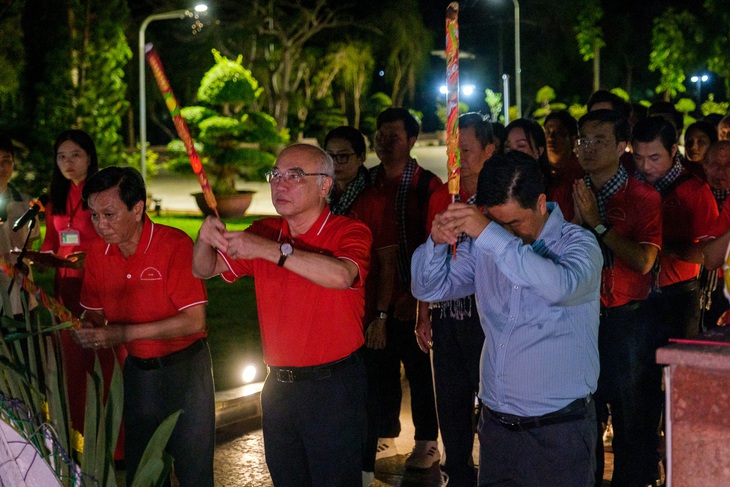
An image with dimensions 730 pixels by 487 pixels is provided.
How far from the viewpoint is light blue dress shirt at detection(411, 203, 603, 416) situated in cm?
366

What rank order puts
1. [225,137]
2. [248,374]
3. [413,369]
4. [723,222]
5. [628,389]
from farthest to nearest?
[225,137], [248,374], [413,369], [628,389], [723,222]

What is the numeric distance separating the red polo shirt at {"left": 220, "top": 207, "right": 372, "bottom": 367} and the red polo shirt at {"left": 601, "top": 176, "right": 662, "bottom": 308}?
1567mm

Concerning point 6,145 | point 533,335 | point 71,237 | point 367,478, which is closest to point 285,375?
point 533,335

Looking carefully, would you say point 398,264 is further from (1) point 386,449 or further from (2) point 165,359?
(2) point 165,359

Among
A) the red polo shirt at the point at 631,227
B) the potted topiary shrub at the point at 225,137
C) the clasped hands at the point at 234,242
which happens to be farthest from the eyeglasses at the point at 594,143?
the potted topiary shrub at the point at 225,137

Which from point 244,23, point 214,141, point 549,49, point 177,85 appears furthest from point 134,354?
point 549,49

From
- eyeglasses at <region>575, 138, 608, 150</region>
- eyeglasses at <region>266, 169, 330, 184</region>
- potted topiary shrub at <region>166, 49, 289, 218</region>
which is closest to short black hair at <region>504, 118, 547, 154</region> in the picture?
eyeglasses at <region>575, 138, 608, 150</region>

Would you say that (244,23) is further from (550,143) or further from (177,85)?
(550,143)

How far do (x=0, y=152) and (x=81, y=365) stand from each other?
144cm

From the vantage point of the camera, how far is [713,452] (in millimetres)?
2910

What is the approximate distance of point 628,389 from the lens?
17.4 feet

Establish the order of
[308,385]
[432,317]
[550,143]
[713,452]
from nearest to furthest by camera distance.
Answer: [713,452]
[308,385]
[432,317]
[550,143]

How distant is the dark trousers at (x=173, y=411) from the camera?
4.57 metres

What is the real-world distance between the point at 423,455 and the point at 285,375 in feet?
7.90
